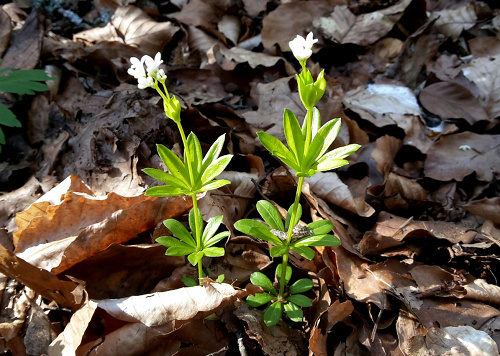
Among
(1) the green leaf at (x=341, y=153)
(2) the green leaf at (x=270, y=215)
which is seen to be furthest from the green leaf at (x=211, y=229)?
(1) the green leaf at (x=341, y=153)

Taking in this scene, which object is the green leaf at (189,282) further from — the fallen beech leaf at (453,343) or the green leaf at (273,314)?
the fallen beech leaf at (453,343)

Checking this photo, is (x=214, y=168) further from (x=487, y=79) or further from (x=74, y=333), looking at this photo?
(x=487, y=79)

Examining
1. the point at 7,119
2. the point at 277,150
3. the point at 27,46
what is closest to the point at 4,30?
the point at 27,46

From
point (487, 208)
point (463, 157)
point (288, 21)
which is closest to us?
point (487, 208)

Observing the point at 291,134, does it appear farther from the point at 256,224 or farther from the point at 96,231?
the point at 96,231

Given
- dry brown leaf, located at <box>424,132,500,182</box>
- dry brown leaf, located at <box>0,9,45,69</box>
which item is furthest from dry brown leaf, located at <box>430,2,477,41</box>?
dry brown leaf, located at <box>0,9,45,69</box>
